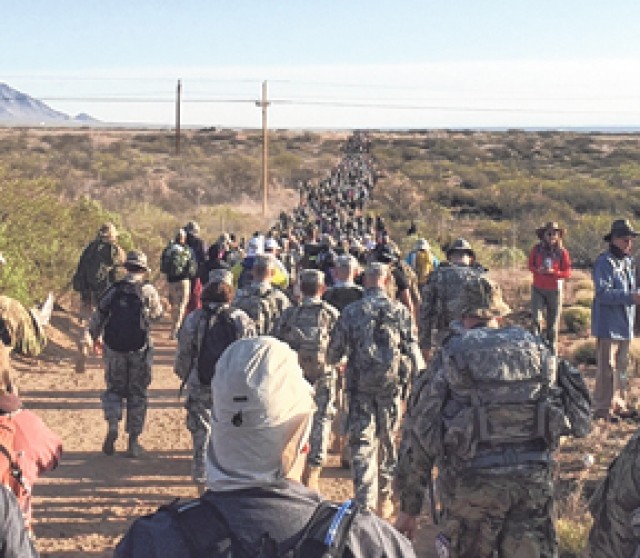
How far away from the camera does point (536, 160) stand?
217 feet

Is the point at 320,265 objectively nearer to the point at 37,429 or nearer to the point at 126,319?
the point at 126,319

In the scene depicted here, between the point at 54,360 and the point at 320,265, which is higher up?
the point at 320,265

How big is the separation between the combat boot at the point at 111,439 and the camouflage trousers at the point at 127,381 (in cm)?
8

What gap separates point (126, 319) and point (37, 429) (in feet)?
12.8

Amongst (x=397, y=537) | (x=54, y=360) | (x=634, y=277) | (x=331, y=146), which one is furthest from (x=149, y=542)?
(x=331, y=146)

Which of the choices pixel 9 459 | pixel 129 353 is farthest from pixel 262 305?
pixel 9 459

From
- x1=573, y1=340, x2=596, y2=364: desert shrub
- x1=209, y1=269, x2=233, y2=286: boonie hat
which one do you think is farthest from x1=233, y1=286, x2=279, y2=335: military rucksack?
x1=573, y1=340, x2=596, y2=364: desert shrub

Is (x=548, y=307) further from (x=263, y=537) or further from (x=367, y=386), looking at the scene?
(x=263, y=537)

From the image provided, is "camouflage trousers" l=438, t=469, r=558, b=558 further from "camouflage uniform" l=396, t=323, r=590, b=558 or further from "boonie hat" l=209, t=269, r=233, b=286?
"boonie hat" l=209, t=269, r=233, b=286

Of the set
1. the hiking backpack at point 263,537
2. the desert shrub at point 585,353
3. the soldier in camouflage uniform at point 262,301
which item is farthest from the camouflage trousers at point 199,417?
the desert shrub at point 585,353

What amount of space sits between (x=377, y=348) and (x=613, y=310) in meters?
3.05

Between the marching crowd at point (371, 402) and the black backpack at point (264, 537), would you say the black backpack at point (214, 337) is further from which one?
the black backpack at point (264, 537)

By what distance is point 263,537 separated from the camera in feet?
5.97

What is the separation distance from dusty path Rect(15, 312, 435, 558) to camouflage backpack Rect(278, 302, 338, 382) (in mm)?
1182
